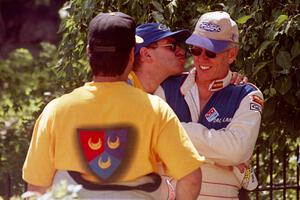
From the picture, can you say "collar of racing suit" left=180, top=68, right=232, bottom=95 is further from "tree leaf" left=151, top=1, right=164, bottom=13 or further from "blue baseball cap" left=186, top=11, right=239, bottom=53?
"tree leaf" left=151, top=1, right=164, bottom=13

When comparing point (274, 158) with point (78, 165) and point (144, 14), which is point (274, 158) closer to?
point (144, 14)

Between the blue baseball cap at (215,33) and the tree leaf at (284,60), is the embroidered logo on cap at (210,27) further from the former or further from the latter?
the tree leaf at (284,60)

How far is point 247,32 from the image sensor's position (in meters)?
6.04

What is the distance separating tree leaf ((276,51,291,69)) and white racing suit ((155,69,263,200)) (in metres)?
0.68

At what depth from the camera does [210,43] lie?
501cm

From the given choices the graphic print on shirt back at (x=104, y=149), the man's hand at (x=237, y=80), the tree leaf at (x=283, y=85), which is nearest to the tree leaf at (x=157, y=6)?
the tree leaf at (x=283, y=85)

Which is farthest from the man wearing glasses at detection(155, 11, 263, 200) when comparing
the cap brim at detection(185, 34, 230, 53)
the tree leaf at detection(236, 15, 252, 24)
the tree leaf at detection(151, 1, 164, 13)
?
the tree leaf at detection(151, 1, 164, 13)

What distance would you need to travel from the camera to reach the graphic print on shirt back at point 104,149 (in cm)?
411

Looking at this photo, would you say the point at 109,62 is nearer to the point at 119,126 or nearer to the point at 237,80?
the point at 119,126

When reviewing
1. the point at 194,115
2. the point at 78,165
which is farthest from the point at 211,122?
the point at 78,165

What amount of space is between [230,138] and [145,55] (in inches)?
23.9

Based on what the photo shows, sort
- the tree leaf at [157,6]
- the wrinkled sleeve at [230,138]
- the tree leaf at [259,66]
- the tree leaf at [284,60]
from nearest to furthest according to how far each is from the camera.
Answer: the wrinkled sleeve at [230,138], the tree leaf at [284,60], the tree leaf at [259,66], the tree leaf at [157,6]

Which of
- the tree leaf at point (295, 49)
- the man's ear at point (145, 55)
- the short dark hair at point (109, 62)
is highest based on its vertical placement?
the short dark hair at point (109, 62)

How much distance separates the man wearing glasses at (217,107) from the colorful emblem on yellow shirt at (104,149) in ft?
2.66
